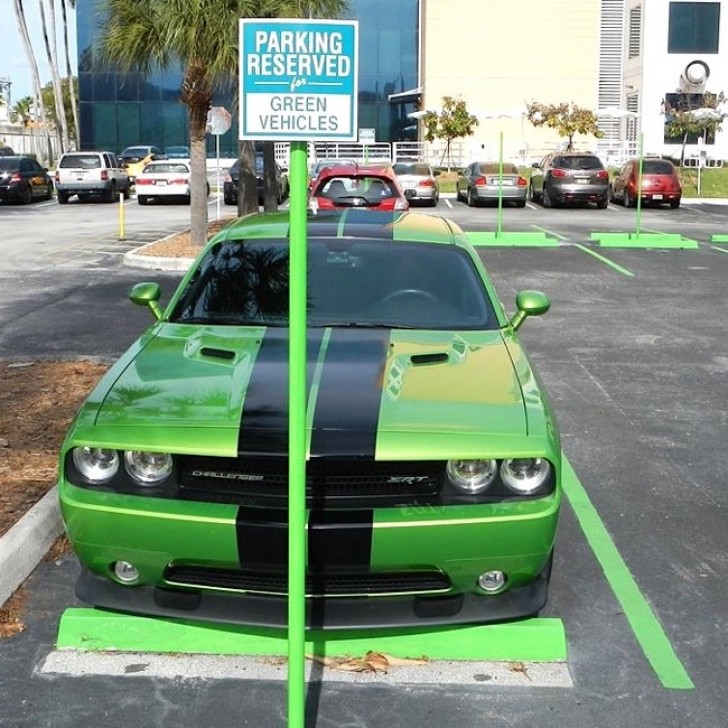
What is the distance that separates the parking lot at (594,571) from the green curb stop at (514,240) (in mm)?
6818

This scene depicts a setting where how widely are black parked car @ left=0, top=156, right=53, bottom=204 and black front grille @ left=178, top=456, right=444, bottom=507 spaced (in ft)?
106

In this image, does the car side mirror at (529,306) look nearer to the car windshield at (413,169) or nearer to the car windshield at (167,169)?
the car windshield at (413,169)

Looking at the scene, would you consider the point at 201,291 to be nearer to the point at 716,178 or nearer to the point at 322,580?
the point at 322,580

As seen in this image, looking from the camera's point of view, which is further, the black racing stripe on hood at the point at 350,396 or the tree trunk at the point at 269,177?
the tree trunk at the point at 269,177

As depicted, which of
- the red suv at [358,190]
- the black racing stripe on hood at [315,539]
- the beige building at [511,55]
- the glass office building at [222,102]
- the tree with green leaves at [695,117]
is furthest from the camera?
the glass office building at [222,102]

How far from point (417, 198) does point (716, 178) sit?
15.7 m

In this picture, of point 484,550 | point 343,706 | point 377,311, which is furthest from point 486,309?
point 343,706

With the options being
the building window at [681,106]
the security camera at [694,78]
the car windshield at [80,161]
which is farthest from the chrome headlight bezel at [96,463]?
the security camera at [694,78]

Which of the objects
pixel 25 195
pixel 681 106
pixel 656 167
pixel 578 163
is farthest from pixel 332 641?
pixel 681 106

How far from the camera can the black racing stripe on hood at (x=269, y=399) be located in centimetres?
407

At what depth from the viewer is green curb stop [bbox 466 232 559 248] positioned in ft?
70.1

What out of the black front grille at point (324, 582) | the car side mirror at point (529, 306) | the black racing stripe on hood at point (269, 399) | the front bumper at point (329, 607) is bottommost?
the front bumper at point (329, 607)

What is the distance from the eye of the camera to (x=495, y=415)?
4344 millimetres

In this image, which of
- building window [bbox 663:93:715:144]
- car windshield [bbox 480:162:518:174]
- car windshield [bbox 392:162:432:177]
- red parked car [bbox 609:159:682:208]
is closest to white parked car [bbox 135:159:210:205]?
car windshield [bbox 392:162:432:177]
